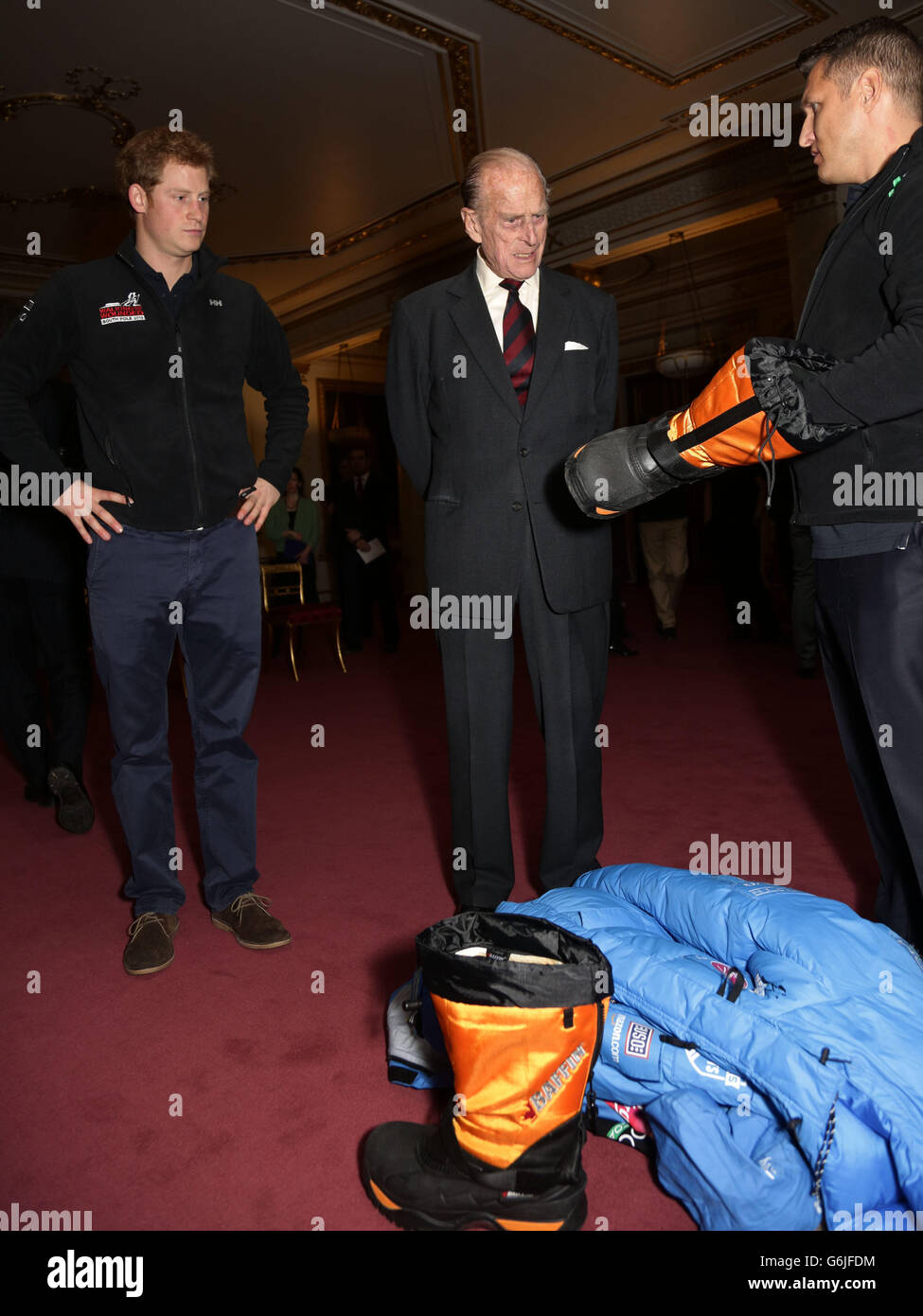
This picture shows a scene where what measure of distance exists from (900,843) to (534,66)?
5.47m

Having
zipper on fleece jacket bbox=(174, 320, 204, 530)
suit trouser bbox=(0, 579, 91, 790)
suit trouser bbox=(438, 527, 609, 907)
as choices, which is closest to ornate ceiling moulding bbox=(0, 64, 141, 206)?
suit trouser bbox=(0, 579, 91, 790)

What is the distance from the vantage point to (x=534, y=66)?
5660 mm

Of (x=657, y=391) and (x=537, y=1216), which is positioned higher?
(x=657, y=391)

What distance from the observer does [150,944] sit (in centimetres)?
215

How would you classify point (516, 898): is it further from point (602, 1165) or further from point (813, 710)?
point (813, 710)

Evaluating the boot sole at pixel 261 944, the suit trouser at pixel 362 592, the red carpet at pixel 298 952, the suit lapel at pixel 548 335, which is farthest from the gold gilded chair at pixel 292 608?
the suit lapel at pixel 548 335

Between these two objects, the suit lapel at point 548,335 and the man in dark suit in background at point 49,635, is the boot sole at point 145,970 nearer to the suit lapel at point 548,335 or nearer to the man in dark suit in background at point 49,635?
the man in dark suit in background at point 49,635

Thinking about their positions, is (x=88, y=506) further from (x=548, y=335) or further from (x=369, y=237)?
(x=369, y=237)

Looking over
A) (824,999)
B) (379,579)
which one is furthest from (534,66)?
(824,999)

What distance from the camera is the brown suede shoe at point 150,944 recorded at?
211cm

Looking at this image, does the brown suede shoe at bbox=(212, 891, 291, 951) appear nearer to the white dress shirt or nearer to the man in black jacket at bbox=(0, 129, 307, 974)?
the man in black jacket at bbox=(0, 129, 307, 974)

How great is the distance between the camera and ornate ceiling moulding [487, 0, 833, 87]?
510cm

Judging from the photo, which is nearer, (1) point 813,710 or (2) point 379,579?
(1) point 813,710

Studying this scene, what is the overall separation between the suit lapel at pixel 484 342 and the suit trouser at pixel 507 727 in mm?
416
